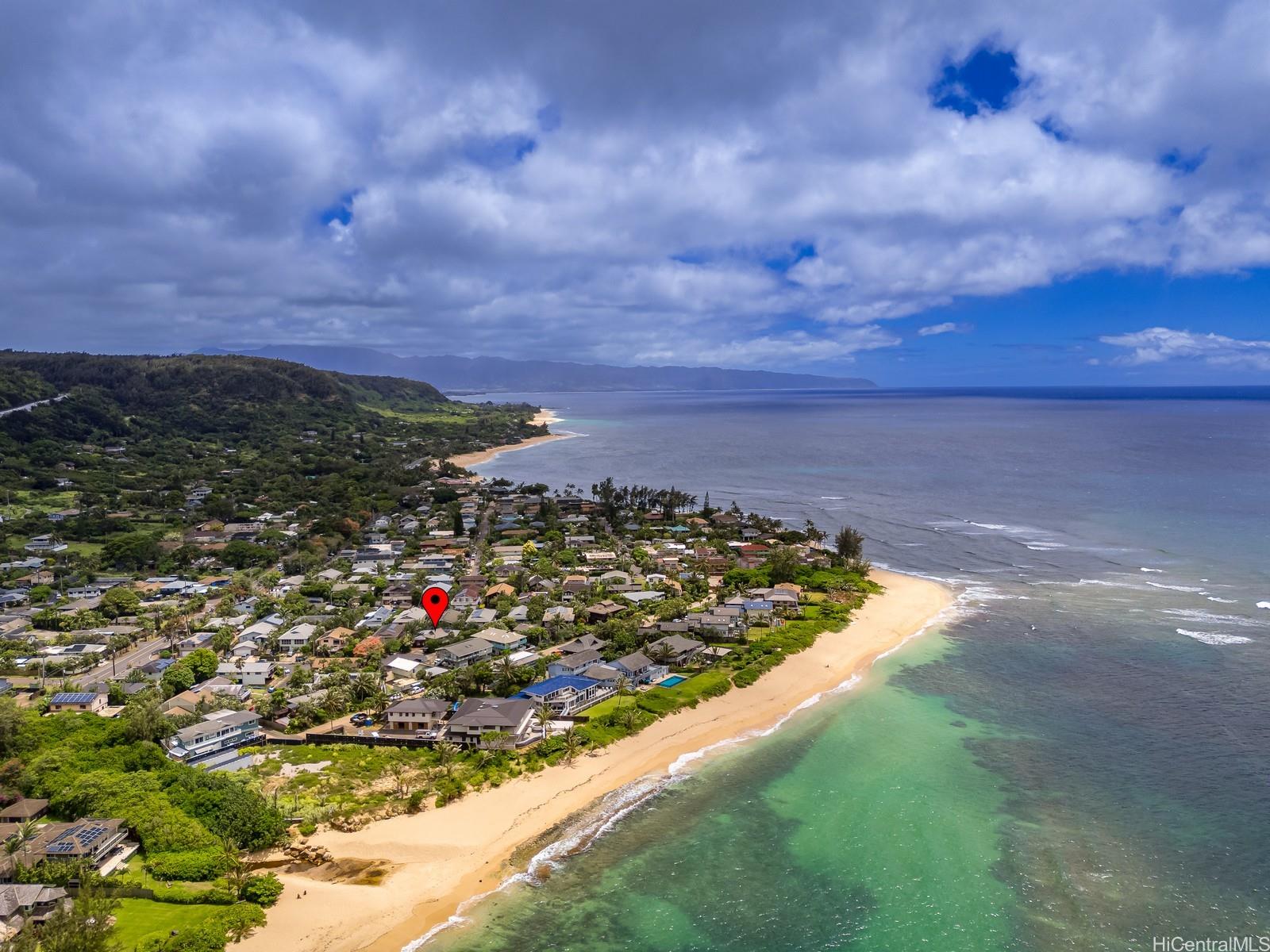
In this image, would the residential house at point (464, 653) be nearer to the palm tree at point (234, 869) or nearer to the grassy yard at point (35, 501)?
the palm tree at point (234, 869)

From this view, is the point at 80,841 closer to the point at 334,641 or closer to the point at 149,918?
the point at 149,918

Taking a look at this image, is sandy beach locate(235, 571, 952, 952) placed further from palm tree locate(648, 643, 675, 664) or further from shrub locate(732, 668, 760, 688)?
palm tree locate(648, 643, 675, 664)

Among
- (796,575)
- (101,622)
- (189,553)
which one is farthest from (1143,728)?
(189,553)

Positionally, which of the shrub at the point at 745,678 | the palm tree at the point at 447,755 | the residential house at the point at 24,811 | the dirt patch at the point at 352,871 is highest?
the residential house at the point at 24,811

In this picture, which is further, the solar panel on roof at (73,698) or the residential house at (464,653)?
the residential house at (464,653)

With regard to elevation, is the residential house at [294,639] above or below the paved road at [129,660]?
above

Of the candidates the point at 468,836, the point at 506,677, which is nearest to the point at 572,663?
the point at 506,677

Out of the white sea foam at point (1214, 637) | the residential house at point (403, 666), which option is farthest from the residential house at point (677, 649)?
the white sea foam at point (1214, 637)
